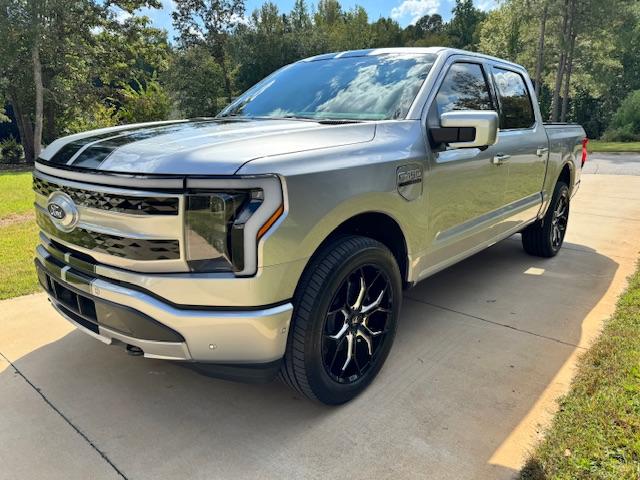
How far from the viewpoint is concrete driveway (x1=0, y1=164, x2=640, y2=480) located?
2248 mm

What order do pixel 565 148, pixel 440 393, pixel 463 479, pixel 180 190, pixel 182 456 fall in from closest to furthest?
pixel 180 190 < pixel 463 479 < pixel 182 456 < pixel 440 393 < pixel 565 148

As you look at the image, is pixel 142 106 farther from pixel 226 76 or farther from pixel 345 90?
pixel 345 90

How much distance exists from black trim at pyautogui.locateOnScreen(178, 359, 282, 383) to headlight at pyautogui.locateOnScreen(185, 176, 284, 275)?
451 millimetres

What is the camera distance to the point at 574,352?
326 cm

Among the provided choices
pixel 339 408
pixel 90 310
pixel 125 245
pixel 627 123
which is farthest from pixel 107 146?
pixel 627 123

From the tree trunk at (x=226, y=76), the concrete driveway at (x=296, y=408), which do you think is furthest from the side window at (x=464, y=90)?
the tree trunk at (x=226, y=76)

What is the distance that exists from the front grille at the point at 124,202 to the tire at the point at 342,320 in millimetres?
681

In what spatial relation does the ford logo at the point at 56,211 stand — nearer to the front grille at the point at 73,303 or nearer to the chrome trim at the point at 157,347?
the front grille at the point at 73,303

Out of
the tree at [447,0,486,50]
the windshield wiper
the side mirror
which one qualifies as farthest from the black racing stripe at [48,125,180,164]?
the tree at [447,0,486,50]

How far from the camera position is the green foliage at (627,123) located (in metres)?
23.8

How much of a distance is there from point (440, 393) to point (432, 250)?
0.87m

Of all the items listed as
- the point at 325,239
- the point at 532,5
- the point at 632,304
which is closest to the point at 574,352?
the point at 632,304

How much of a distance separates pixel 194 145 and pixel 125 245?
0.53 metres

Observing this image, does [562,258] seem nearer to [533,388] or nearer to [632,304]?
[632,304]
